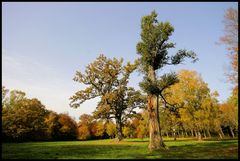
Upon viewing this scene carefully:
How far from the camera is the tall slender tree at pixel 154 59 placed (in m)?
24.9

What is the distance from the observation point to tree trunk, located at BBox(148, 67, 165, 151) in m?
23.8

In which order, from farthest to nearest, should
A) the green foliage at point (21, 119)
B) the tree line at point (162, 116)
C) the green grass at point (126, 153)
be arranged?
the green foliage at point (21, 119) < the tree line at point (162, 116) < the green grass at point (126, 153)

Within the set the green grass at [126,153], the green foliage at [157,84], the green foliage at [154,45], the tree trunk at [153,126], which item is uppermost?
the green foliage at [154,45]

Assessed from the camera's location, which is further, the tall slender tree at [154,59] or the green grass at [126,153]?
the tall slender tree at [154,59]

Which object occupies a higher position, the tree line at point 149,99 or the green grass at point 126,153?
the tree line at point 149,99

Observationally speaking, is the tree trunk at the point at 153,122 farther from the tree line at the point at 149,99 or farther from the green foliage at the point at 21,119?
the green foliage at the point at 21,119

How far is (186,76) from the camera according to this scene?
1918 inches

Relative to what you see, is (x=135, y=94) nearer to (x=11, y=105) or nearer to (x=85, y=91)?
(x=85, y=91)

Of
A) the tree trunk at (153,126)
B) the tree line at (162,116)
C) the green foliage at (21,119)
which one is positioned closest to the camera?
the tree trunk at (153,126)

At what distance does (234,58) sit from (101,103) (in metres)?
30.3

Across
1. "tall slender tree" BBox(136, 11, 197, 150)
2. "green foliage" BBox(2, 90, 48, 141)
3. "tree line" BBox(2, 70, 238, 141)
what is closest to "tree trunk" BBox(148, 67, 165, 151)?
"tall slender tree" BBox(136, 11, 197, 150)

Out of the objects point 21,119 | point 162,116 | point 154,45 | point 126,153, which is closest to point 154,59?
point 154,45

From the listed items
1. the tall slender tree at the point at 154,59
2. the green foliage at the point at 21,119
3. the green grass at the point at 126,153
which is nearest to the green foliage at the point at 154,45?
the tall slender tree at the point at 154,59

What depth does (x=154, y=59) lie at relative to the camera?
86.2 ft
